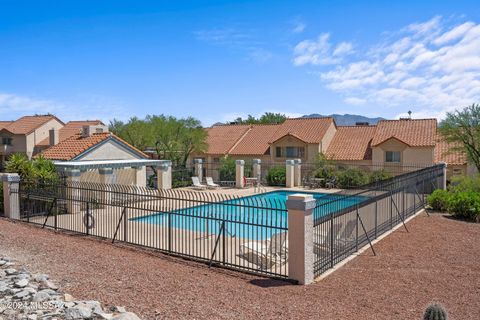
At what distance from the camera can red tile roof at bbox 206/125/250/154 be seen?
41.6 metres

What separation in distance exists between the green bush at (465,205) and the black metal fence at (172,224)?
285 inches

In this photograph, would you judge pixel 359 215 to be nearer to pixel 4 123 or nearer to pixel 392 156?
pixel 392 156

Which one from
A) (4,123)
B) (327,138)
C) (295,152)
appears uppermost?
(4,123)

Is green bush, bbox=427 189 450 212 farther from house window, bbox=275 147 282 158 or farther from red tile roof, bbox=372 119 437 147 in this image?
house window, bbox=275 147 282 158

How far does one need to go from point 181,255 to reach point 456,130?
25.1m

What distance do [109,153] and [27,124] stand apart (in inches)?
1479

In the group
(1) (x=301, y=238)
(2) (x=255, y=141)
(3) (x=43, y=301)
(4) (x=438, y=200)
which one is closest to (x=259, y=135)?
(2) (x=255, y=141)

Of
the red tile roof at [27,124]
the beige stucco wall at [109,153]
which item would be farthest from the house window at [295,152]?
the red tile roof at [27,124]

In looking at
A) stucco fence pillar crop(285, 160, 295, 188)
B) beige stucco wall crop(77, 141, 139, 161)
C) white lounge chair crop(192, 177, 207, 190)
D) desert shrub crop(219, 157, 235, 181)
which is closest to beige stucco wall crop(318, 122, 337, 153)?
stucco fence pillar crop(285, 160, 295, 188)

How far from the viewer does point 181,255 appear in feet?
38.1

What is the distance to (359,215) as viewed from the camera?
12.2 metres

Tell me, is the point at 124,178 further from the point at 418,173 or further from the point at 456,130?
the point at 456,130

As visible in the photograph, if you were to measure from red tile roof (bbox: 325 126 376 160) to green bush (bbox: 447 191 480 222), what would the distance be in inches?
725

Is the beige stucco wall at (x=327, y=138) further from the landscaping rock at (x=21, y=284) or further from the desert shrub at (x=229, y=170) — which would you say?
the landscaping rock at (x=21, y=284)
